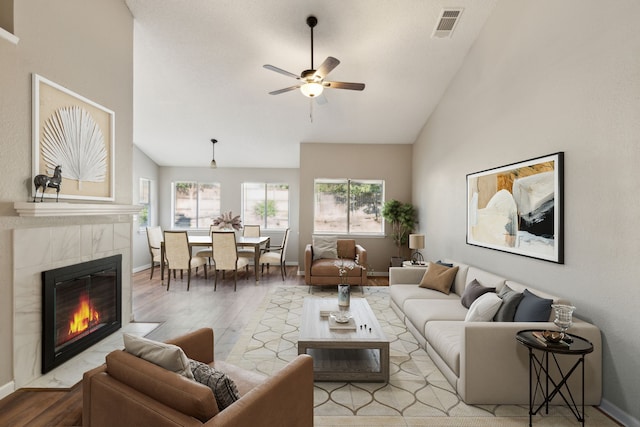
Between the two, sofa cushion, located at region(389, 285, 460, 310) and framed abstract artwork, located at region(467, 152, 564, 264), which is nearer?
framed abstract artwork, located at region(467, 152, 564, 264)

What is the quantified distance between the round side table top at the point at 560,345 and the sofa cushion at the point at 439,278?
1.84m

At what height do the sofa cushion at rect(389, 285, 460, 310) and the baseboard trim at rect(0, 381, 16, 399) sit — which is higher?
the sofa cushion at rect(389, 285, 460, 310)

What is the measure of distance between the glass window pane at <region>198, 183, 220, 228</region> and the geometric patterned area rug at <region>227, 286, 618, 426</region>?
537cm

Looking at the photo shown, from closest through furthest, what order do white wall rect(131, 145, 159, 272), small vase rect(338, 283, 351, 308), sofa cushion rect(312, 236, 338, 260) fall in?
small vase rect(338, 283, 351, 308)
sofa cushion rect(312, 236, 338, 260)
white wall rect(131, 145, 159, 272)

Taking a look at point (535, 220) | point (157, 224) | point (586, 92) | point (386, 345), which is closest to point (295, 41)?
point (586, 92)

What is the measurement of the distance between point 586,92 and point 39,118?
433 cm

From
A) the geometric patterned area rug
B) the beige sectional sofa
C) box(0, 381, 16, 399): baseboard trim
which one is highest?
the beige sectional sofa

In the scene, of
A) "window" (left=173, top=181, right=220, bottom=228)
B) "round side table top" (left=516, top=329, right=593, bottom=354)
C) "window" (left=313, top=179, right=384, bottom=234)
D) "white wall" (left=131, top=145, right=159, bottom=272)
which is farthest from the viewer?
"window" (left=173, top=181, right=220, bottom=228)

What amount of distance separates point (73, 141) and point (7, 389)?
207 centimetres

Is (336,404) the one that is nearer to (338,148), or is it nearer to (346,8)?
(346,8)

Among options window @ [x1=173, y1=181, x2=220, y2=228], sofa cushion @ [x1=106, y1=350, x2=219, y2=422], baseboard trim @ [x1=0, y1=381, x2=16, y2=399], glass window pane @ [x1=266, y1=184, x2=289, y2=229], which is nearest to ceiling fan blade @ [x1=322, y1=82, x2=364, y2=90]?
sofa cushion @ [x1=106, y1=350, x2=219, y2=422]

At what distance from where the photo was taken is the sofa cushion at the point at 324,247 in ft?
20.5

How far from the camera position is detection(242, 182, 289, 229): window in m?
8.63

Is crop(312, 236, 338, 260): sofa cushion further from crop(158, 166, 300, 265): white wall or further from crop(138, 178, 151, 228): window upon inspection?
crop(138, 178, 151, 228): window
